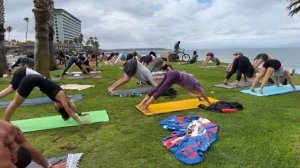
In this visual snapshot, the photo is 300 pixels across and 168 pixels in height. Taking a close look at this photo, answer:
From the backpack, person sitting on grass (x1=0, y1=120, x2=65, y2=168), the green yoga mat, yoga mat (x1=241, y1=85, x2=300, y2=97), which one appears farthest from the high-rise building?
person sitting on grass (x1=0, y1=120, x2=65, y2=168)

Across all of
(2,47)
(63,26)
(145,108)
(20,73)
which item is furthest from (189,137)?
(63,26)

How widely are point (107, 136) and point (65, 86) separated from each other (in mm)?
6048

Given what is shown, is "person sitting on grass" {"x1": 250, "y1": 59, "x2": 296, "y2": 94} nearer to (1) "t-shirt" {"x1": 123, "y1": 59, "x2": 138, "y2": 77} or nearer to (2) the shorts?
(2) the shorts

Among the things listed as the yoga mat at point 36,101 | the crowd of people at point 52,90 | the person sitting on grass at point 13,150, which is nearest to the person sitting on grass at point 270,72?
the crowd of people at point 52,90

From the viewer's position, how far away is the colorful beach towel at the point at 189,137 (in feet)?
13.2

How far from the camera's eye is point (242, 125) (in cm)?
523

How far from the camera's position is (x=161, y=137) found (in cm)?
480

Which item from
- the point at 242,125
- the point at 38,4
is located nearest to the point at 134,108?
the point at 242,125

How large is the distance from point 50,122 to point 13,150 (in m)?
3.39

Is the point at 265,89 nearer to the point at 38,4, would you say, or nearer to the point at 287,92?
the point at 287,92

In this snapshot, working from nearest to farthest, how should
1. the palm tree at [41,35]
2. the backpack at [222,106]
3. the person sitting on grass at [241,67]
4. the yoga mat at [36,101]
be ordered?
the backpack at [222,106], the yoga mat at [36,101], the person sitting on grass at [241,67], the palm tree at [41,35]

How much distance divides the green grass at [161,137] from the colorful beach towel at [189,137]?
0.10 meters

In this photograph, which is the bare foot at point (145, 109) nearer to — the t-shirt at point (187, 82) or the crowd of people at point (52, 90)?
the crowd of people at point (52, 90)

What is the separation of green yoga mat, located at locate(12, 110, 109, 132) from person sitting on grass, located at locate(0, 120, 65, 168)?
242 centimetres
